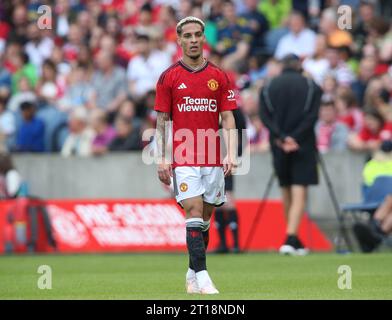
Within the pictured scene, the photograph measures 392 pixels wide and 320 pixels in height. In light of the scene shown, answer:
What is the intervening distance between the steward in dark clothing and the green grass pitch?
4.13 feet

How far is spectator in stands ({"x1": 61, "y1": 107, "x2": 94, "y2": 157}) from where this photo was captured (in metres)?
22.9

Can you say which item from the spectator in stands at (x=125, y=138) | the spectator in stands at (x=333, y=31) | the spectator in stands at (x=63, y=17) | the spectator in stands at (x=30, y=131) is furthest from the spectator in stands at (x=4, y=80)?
the spectator in stands at (x=333, y=31)

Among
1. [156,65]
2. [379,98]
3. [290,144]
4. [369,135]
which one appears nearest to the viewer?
[290,144]

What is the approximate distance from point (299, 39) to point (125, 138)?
387cm

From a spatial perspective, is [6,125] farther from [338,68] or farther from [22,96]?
[338,68]

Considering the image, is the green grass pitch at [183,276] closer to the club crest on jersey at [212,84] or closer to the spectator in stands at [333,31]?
the club crest on jersey at [212,84]

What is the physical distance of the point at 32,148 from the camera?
23.5m

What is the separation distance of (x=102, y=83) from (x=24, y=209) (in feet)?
15.5

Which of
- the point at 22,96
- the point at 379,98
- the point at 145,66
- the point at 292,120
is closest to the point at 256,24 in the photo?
the point at 145,66

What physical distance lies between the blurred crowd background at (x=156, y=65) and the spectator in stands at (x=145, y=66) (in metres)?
0.02

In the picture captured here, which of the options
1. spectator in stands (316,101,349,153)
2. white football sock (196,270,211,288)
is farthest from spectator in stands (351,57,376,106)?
white football sock (196,270,211,288)

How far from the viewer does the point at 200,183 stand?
1144cm

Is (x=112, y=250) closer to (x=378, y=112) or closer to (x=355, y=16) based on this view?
(x=378, y=112)
